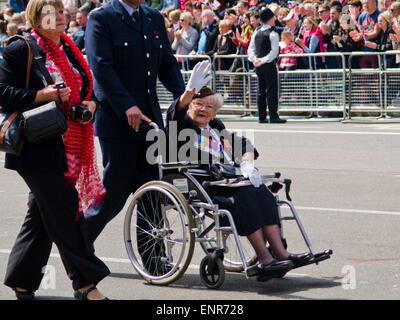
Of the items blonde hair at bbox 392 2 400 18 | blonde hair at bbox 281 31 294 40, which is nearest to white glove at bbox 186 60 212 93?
blonde hair at bbox 392 2 400 18

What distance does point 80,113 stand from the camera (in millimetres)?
5949

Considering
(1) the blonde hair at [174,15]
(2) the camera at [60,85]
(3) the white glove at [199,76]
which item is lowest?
(1) the blonde hair at [174,15]

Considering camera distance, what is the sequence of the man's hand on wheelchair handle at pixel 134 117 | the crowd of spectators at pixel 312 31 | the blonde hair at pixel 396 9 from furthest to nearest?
the crowd of spectators at pixel 312 31 < the blonde hair at pixel 396 9 < the man's hand on wheelchair handle at pixel 134 117

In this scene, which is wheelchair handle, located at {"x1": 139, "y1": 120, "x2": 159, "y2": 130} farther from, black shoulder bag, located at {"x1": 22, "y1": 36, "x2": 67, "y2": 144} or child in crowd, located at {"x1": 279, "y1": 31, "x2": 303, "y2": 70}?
child in crowd, located at {"x1": 279, "y1": 31, "x2": 303, "y2": 70}

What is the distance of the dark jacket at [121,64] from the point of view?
21.9 feet

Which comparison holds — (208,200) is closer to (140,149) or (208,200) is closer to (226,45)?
(140,149)

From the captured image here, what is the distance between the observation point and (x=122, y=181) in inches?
269

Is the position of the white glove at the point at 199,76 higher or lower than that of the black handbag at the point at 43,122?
higher

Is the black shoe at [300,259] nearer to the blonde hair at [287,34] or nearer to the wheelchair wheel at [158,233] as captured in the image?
the wheelchair wheel at [158,233]

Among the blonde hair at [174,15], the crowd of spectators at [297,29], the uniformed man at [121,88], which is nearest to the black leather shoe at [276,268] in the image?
the uniformed man at [121,88]

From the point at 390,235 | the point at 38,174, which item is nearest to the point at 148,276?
the point at 38,174

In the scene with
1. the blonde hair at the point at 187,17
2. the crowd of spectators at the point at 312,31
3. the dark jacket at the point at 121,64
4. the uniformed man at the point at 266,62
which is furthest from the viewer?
the blonde hair at the point at 187,17

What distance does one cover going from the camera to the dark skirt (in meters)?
6.34

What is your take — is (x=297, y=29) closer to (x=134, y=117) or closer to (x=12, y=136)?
(x=134, y=117)
